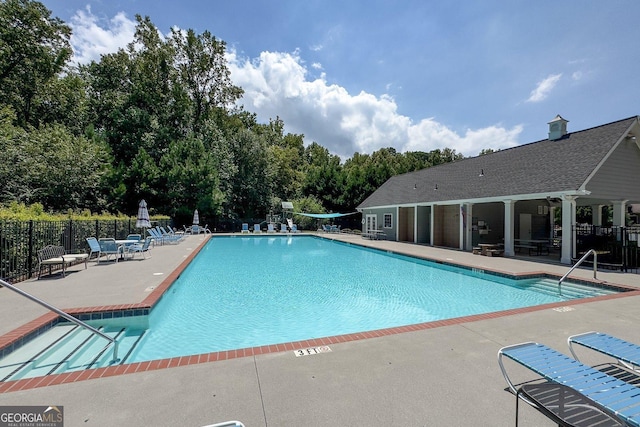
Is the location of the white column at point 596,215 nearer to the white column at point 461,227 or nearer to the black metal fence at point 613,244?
the black metal fence at point 613,244

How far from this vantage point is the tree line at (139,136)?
18.5 metres

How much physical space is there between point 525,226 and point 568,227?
639 cm

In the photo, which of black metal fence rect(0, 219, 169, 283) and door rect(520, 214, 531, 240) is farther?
door rect(520, 214, 531, 240)

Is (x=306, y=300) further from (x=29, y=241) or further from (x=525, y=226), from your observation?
(x=525, y=226)

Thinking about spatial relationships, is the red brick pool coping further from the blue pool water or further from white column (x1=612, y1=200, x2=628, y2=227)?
white column (x1=612, y1=200, x2=628, y2=227)

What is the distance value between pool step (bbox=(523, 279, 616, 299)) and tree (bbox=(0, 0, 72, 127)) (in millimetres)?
31788

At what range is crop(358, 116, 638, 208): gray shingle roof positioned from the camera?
451 inches

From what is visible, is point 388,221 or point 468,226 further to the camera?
point 388,221

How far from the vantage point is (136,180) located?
25125mm

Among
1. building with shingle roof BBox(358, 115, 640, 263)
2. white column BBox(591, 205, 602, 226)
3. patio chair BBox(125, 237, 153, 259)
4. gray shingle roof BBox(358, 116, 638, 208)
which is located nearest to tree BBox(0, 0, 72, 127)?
patio chair BBox(125, 237, 153, 259)

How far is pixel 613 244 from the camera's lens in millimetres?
10688

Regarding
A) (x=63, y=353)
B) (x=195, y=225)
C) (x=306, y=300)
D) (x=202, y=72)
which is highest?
(x=202, y=72)
